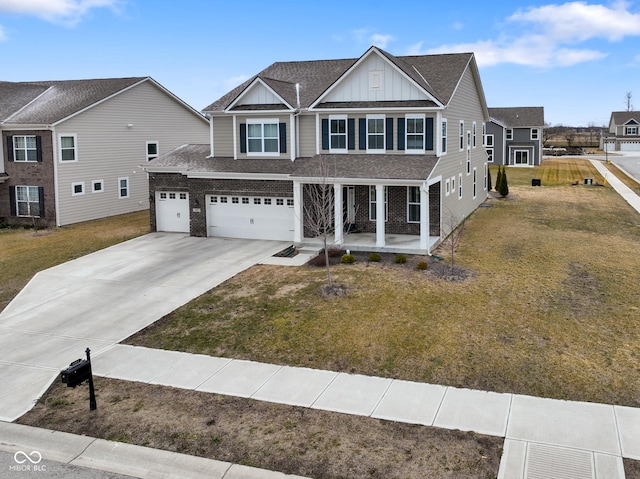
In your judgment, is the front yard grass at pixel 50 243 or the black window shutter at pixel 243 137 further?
the black window shutter at pixel 243 137

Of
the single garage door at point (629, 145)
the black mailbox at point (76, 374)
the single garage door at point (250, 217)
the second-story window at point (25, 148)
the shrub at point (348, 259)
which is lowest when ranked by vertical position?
the black mailbox at point (76, 374)

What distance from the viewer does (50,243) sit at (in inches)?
1085

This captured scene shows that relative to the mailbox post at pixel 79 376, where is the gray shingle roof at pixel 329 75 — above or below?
above

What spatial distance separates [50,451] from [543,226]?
25220 millimetres

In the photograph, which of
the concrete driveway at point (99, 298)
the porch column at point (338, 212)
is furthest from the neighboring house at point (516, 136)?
the concrete driveway at point (99, 298)

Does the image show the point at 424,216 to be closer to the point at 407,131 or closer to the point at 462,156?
the point at 407,131

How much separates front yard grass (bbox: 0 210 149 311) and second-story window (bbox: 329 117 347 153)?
1049 centimetres

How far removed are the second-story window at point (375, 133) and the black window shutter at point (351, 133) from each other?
2.08 ft

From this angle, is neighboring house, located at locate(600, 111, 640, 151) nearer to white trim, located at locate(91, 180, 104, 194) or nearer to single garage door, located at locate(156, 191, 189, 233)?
white trim, located at locate(91, 180, 104, 194)

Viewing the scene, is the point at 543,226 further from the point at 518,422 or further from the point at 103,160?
the point at 103,160

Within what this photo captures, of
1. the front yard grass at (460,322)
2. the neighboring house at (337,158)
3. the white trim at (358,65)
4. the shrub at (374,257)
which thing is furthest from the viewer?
the neighboring house at (337,158)

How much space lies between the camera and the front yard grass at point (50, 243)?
71.9 ft

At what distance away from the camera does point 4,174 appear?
32.5m

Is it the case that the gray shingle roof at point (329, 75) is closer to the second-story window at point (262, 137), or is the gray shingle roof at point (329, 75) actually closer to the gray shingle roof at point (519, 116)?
the second-story window at point (262, 137)
